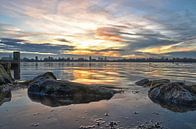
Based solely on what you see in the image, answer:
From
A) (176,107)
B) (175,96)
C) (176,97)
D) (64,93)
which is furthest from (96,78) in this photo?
(176,107)

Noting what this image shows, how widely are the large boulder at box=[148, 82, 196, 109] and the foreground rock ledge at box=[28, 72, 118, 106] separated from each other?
356 cm

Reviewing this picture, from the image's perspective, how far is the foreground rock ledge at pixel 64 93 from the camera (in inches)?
695

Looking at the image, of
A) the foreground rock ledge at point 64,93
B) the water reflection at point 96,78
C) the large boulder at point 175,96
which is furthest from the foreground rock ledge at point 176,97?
the water reflection at point 96,78

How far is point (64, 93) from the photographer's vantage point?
62.6 feet

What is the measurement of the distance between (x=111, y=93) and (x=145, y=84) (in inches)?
360

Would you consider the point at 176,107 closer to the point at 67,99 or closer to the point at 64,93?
the point at 67,99

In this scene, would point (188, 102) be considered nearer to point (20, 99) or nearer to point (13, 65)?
point (20, 99)

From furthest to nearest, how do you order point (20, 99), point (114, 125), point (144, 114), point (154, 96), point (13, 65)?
point (13, 65) < point (154, 96) < point (20, 99) < point (144, 114) < point (114, 125)

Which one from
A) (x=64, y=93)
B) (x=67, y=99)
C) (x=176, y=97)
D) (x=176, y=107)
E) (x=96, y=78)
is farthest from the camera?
(x=96, y=78)

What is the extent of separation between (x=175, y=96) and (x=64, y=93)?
306 inches

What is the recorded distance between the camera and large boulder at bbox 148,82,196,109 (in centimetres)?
1644

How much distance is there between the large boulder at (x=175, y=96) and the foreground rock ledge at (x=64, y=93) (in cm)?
356

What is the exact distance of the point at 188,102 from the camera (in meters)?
16.5

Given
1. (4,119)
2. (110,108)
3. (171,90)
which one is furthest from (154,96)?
(4,119)
